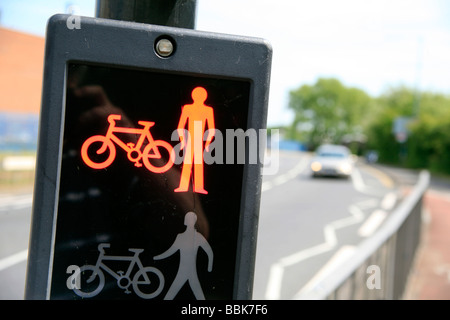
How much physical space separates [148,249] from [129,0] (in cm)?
53

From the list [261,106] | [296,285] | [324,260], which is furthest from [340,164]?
[261,106]

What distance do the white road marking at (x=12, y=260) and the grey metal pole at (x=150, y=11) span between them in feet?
19.7

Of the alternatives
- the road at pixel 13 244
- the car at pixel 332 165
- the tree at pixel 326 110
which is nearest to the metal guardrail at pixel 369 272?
the road at pixel 13 244

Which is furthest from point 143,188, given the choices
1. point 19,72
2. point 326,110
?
point 326,110

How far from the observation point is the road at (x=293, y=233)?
647 centimetres

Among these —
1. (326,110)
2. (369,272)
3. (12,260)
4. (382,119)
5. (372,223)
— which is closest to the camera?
(369,272)

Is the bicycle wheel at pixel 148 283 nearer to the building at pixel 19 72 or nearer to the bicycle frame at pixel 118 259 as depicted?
the bicycle frame at pixel 118 259

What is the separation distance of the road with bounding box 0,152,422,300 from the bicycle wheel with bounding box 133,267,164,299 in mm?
4605

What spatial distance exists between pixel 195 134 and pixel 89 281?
366mm

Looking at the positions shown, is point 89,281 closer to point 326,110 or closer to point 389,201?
point 389,201

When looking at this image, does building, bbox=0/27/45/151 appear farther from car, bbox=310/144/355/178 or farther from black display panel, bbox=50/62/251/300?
black display panel, bbox=50/62/251/300

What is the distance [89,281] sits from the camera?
102 centimetres

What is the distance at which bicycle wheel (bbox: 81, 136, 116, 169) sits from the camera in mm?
1004

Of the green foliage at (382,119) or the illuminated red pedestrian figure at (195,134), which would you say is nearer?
the illuminated red pedestrian figure at (195,134)
